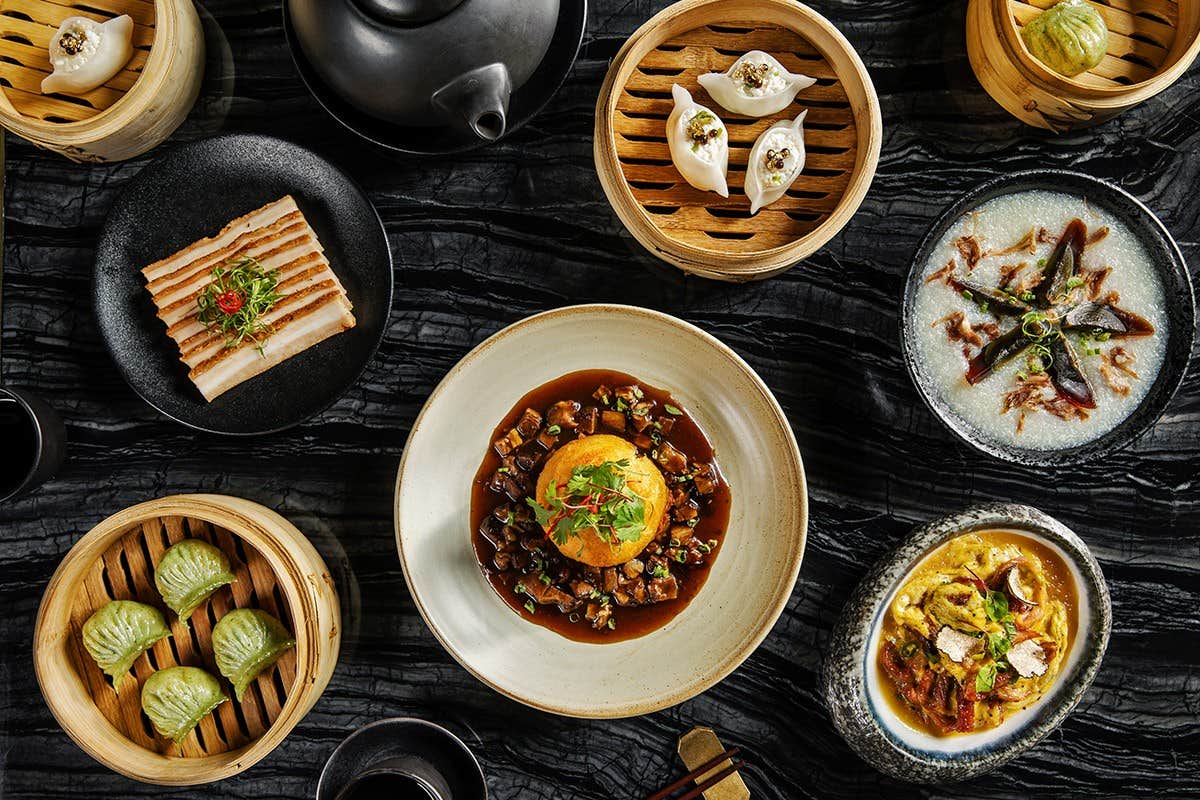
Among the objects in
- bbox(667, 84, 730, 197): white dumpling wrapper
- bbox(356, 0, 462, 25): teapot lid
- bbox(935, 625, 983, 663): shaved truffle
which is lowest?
bbox(935, 625, 983, 663): shaved truffle

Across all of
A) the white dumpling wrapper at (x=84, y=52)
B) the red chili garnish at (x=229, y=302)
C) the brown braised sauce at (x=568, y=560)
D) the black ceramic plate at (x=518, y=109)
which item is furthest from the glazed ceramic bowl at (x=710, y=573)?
the white dumpling wrapper at (x=84, y=52)

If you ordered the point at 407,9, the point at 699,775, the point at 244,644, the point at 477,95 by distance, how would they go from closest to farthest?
the point at 407,9 → the point at 477,95 → the point at 244,644 → the point at 699,775

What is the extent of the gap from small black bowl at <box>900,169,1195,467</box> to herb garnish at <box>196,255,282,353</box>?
208cm

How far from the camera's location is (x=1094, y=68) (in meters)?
3.18

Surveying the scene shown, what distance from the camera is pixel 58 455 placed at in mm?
3287

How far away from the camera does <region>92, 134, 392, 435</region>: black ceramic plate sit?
10.3 feet

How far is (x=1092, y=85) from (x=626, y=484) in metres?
2.00

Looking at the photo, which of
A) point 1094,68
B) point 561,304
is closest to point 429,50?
point 561,304

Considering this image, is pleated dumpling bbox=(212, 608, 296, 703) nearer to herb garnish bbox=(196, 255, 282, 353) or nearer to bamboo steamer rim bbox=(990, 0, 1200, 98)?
herb garnish bbox=(196, 255, 282, 353)

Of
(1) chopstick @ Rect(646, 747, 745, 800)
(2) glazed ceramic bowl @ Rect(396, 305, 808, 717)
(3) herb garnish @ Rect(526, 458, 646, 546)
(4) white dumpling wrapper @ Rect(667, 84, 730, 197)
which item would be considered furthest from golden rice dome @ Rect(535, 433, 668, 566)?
(4) white dumpling wrapper @ Rect(667, 84, 730, 197)

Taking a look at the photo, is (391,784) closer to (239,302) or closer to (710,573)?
(710,573)

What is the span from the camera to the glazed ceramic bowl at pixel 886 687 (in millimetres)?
3016

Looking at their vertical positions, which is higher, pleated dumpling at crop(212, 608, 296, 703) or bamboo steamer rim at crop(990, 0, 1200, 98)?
bamboo steamer rim at crop(990, 0, 1200, 98)

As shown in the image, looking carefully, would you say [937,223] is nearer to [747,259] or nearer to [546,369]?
[747,259]
